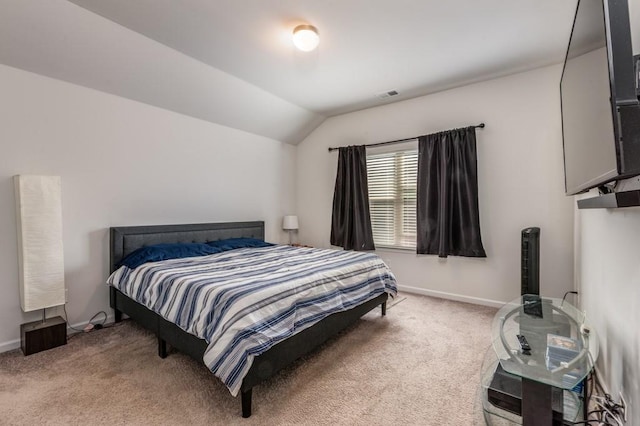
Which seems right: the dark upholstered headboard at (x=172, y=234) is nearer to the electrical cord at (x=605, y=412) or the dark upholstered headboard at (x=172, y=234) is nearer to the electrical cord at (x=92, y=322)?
the electrical cord at (x=92, y=322)

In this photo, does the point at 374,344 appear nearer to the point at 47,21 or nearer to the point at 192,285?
the point at 192,285

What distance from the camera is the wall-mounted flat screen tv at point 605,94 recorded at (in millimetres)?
786

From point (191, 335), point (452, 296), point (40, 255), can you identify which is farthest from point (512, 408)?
point (40, 255)

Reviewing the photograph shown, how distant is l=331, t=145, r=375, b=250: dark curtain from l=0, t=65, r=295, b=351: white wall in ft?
5.26

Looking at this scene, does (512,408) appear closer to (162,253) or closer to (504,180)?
(504,180)

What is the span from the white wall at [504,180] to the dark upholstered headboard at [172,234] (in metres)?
2.19

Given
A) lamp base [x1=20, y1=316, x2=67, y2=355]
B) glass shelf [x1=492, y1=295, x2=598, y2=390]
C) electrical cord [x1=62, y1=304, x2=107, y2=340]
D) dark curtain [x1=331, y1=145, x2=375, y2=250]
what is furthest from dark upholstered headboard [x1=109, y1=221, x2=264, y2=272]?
glass shelf [x1=492, y1=295, x2=598, y2=390]

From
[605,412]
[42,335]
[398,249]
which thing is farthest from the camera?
[398,249]

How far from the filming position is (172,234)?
137 inches

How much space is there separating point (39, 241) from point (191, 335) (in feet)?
5.37

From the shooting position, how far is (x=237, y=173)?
4.36m

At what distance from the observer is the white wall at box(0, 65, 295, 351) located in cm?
248

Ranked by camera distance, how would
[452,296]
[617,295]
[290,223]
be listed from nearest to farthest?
[617,295] < [452,296] < [290,223]

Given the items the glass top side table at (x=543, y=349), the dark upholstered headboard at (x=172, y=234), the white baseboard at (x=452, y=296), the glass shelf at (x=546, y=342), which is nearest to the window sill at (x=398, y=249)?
the white baseboard at (x=452, y=296)
